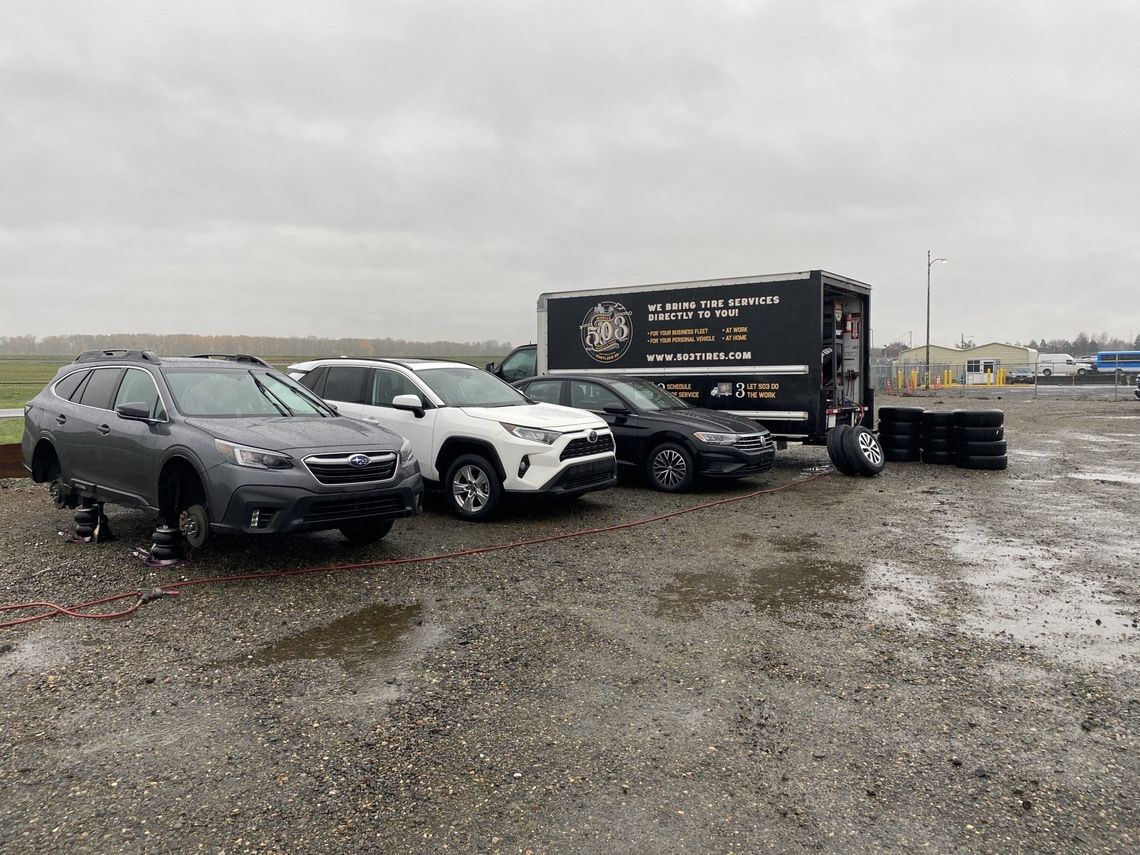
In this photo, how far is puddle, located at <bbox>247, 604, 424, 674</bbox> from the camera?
432 cm

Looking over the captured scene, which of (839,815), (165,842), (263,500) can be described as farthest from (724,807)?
(263,500)

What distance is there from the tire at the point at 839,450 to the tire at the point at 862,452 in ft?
0.15

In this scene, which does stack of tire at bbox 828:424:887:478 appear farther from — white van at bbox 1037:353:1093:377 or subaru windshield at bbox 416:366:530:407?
white van at bbox 1037:353:1093:377

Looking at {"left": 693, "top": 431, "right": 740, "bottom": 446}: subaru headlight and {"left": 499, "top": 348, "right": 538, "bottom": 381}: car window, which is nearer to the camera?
{"left": 693, "top": 431, "right": 740, "bottom": 446}: subaru headlight

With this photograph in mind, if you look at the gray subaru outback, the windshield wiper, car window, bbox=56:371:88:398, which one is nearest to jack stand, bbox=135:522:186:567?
the gray subaru outback

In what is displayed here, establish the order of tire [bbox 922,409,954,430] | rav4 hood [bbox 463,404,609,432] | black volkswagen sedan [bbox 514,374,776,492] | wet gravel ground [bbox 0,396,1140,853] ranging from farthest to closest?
tire [bbox 922,409,954,430] → black volkswagen sedan [bbox 514,374,776,492] → rav4 hood [bbox 463,404,609,432] → wet gravel ground [bbox 0,396,1140,853]

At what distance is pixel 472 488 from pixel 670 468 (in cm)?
306

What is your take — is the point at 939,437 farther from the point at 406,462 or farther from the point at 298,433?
the point at 298,433

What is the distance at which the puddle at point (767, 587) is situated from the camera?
5254 mm

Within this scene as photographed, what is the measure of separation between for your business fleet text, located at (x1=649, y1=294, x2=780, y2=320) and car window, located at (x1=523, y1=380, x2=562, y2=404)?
2552 millimetres

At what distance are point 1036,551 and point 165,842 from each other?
6874mm

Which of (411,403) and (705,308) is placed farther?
(705,308)

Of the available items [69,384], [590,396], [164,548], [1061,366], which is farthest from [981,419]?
[1061,366]

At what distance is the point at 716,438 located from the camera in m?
9.86
